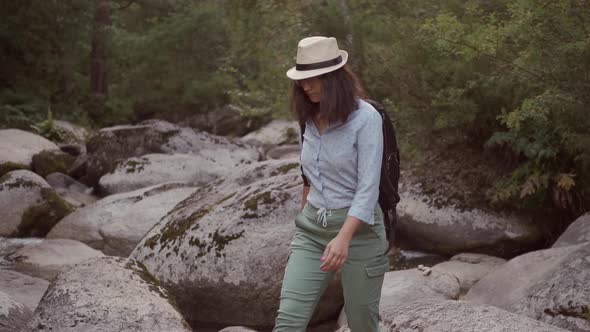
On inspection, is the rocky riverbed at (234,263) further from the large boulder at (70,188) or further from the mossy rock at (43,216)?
the large boulder at (70,188)

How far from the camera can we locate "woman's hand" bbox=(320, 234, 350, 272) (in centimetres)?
347

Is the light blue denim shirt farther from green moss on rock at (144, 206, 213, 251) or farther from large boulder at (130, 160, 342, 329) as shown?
green moss on rock at (144, 206, 213, 251)

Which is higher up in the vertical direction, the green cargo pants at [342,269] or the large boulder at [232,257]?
the green cargo pants at [342,269]

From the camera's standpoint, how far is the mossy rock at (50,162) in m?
15.2

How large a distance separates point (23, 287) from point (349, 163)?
197 inches

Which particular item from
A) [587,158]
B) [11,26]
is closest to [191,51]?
[11,26]

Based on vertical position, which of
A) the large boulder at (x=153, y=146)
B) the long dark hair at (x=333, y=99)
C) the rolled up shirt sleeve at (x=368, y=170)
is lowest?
the large boulder at (x=153, y=146)

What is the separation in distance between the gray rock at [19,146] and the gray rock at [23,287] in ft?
21.2

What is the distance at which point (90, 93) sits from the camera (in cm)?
2608

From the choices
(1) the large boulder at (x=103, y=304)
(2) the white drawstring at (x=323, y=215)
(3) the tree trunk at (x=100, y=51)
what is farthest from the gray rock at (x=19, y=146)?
(2) the white drawstring at (x=323, y=215)

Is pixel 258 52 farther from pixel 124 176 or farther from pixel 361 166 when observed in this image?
pixel 361 166

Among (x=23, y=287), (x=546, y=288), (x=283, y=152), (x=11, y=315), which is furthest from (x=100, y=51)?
(x=546, y=288)

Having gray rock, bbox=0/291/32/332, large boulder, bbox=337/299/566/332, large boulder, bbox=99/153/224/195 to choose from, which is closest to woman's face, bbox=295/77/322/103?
large boulder, bbox=337/299/566/332

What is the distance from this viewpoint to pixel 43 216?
11.4 meters
